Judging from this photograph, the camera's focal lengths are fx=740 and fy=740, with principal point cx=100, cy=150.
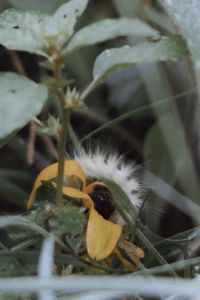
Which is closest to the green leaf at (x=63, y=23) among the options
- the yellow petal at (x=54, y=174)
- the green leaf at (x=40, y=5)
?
the yellow petal at (x=54, y=174)

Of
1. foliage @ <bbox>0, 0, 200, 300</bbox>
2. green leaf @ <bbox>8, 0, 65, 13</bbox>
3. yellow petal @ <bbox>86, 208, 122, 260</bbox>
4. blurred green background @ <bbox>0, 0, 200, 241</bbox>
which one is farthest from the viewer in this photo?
green leaf @ <bbox>8, 0, 65, 13</bbox>

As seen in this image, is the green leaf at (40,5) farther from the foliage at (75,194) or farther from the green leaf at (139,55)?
the green leaf at (139,55)

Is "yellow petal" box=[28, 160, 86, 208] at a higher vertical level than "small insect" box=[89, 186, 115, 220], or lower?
higher

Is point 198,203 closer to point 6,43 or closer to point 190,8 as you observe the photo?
point 190,8

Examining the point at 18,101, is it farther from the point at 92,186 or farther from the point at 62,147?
the point at 92,186

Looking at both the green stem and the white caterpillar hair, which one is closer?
the green stem

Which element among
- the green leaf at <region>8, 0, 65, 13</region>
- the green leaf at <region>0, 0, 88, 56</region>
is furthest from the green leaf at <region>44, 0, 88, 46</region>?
the green leaf at <region>8, 0, 65, 13</region>

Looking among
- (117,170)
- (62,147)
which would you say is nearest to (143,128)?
(117,170)

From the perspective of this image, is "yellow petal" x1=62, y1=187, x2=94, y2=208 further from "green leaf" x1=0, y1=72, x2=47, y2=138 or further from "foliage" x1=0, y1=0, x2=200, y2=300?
"green leaf" x1=0, y1=72, x2=47, y2=138
